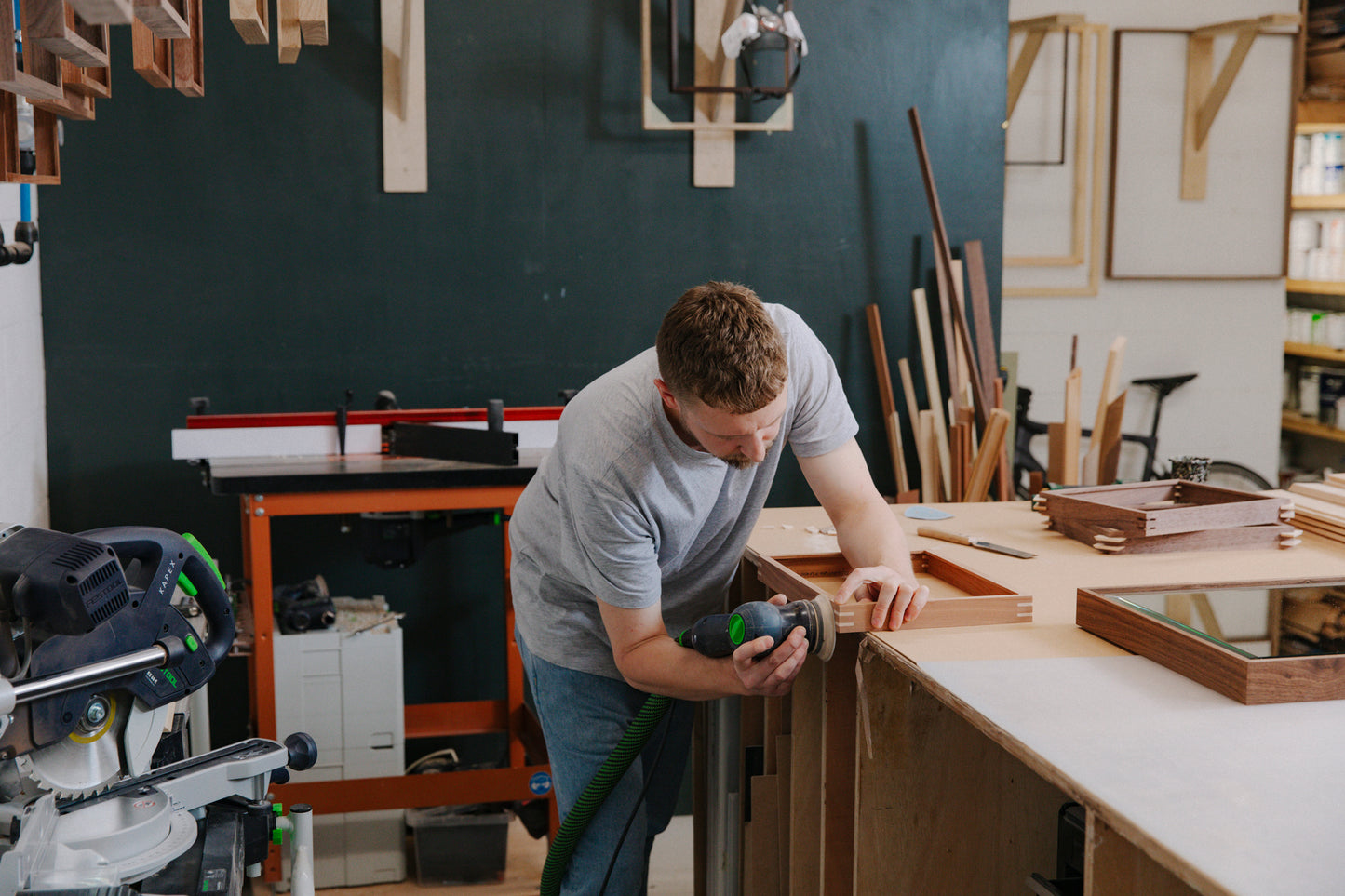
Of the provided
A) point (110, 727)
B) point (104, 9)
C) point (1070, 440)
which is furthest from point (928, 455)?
point (104, 9)

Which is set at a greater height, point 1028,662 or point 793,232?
point 793,232

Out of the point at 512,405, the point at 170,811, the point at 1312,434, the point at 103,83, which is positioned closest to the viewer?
the point at 170,811

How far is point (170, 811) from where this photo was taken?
4.16 feet

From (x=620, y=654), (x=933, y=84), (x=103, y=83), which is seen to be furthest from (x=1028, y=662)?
(x=933, y=84)

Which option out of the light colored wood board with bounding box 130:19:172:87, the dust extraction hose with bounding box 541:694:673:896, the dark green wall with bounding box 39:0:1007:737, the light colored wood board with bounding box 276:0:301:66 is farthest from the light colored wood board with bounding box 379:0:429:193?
the dust extraction hose with bounding box 541:694:673:896

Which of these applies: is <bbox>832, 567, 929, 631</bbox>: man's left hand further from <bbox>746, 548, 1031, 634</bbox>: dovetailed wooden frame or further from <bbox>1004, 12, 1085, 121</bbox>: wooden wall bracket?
<bbox>1004, 12, 1085, 121</bbox>: wooden wall bracket

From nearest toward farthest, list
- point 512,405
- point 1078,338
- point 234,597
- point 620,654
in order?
point 620,654 → point 234,597 → point 512,405 → point 1078,338

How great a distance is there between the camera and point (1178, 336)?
5027mm

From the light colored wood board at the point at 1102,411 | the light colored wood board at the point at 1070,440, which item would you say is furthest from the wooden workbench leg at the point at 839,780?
the light colored wood board at the point at 1102,411

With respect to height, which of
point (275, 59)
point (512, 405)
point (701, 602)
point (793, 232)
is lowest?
point (701, 602)

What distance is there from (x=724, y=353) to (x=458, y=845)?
6.58ft

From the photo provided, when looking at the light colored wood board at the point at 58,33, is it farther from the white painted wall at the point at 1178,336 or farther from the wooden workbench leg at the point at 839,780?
the white painted wall at the point at 1178,336

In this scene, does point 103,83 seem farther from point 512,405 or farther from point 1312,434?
point 1312,434

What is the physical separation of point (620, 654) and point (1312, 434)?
15.9 feet
